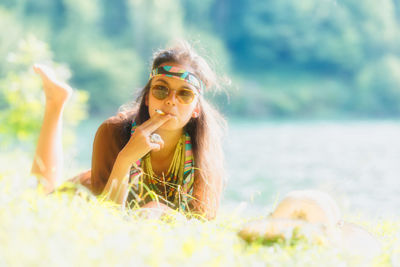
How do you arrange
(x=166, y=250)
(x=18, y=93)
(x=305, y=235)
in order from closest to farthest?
(x=166, y=250) < (x=305, y=235) < (x=18, y=93)

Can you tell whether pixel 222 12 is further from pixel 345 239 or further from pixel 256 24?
pixel 345 239

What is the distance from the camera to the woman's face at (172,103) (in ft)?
7.04

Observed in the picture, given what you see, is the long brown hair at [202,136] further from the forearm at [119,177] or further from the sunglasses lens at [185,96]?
the forearm at [119,177]

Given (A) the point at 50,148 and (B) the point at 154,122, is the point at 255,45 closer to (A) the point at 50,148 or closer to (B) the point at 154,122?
(A) the point at 50,148

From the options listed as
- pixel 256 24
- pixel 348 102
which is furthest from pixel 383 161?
pixel 256 24

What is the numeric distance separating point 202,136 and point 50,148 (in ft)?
3.22

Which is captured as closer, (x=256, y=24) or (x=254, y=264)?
(x=254, y=264)

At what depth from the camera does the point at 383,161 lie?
7848 millimetres

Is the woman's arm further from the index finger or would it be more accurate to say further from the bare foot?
the bare foot

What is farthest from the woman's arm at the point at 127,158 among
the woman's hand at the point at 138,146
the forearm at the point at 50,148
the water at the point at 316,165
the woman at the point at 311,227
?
the water at the point at 316,165

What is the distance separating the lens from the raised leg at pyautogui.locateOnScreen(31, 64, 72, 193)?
8.46 ft

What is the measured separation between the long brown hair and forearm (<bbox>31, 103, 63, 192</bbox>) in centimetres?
55

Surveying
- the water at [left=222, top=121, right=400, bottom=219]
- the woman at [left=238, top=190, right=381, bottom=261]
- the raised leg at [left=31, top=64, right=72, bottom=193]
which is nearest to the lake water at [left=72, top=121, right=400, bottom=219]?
the water at [left=222, top=121, right=400, bottom=219]

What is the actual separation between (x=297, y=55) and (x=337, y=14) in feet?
9.71
